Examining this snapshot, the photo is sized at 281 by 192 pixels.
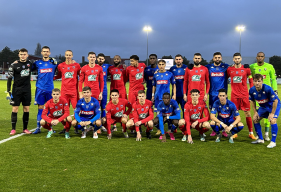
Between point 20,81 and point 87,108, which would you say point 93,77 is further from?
point 20,81

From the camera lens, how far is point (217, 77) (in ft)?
21.5

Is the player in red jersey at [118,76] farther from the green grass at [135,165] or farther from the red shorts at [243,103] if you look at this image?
the red shorts at [243,103]

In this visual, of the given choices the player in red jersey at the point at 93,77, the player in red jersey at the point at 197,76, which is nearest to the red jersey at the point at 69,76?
the player in red jersey at the point at 93,77

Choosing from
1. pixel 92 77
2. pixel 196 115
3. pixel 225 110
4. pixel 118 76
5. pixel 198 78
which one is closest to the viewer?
pixel 225 110

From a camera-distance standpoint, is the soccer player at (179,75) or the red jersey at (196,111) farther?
the soccer player at (179,75)

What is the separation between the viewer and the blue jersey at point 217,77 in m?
6.55

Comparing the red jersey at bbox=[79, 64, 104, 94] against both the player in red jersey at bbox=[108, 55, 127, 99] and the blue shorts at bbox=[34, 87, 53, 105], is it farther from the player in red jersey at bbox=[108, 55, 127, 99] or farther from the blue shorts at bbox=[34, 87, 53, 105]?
the blue shorts at bbox=[34, 87, 53, 105]

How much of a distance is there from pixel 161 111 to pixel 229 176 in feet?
8.91

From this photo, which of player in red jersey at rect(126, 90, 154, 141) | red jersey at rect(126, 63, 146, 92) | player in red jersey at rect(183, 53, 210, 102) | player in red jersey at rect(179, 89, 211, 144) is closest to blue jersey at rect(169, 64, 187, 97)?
player in red jersey at rect(183, 53, 210, 102)

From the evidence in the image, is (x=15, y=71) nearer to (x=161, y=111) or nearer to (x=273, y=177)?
(x=161, y=111)

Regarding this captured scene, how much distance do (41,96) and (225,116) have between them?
4.48m

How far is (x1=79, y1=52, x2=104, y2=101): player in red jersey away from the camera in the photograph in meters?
6.75

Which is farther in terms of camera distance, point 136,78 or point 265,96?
point 136,78

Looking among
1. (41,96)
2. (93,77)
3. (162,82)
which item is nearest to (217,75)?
(162,82)
